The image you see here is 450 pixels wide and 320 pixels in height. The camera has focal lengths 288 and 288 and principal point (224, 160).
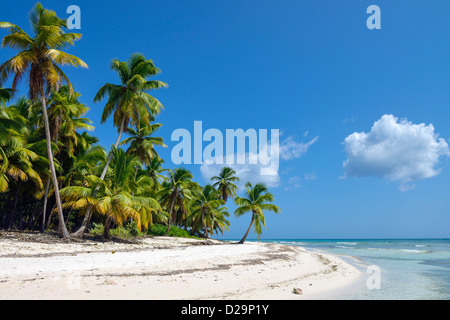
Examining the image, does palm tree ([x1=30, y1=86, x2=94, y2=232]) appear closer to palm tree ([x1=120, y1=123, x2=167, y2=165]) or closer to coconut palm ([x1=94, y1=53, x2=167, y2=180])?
coconut palm ([x1=94, y1=53, x2=167, y2=180])

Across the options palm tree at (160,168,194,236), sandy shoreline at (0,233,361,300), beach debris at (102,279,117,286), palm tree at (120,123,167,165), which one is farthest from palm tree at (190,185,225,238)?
beach debris at (102,279,117,286)

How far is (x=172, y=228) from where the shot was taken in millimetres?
31172

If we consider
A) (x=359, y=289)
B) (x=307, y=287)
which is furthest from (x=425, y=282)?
(x=307, y=287)

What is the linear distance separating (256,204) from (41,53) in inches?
810

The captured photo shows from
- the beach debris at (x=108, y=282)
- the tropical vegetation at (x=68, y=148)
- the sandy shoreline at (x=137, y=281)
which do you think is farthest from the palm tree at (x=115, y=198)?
the beach debris at (x=108, y=282)

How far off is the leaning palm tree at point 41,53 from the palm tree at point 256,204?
1602cm

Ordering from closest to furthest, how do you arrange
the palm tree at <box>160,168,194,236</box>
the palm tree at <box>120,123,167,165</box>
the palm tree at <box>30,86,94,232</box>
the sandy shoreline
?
1. the sandy shoreline
2. the palm tree at <box>30,86,94,232</box>
3. the palm tree at <box>120,123,167,165</box>
4. the palm tree at <box>160,168,194,236</box>

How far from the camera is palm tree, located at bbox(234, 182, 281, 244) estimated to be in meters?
27.8

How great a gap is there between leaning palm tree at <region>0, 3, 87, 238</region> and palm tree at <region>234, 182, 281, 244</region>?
16017 millimetres

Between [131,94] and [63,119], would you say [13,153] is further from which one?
[131,94]

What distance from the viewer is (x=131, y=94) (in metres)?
19.6

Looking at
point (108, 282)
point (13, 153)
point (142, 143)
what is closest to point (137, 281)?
point (108, 282)

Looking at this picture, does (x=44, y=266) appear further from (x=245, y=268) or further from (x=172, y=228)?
(x=172, y=228)
